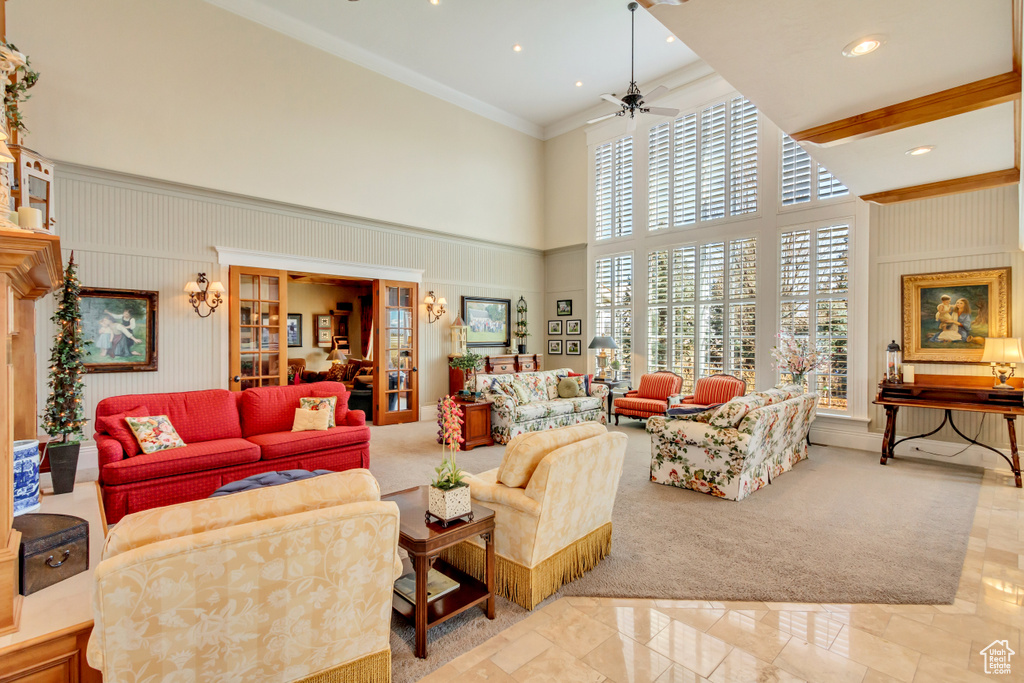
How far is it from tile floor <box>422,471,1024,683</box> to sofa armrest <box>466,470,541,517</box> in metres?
0.58

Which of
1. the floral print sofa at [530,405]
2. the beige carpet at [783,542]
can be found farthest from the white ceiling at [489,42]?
the beige carpet at [783,542]

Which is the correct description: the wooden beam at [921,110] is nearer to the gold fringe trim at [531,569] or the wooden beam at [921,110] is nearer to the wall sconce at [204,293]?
the gold fringe trim at [531,569]

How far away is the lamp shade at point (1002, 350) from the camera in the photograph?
491 centimetres

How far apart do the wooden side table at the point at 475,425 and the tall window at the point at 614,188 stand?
185 inches

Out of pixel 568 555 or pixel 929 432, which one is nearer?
pixel 568 555

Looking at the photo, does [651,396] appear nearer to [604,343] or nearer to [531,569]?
[604,343]

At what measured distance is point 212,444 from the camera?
4371mm

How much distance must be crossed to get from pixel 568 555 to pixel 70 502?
3.22 m

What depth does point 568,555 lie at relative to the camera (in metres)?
2.82

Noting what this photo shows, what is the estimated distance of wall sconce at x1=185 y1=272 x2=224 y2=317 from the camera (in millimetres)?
6098

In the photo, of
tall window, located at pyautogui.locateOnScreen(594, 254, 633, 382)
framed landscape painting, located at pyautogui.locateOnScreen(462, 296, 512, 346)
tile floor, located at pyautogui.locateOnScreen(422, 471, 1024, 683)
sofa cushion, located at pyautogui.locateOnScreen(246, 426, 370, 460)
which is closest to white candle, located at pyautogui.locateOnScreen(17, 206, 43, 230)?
tile floor, located at pyautogui.locateOnScreen(422, 471, 1024, 683)

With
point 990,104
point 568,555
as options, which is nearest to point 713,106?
point 990,104

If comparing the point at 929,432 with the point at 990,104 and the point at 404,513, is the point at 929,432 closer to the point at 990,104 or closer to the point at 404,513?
the point at 990,104

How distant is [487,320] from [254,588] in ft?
26.7
